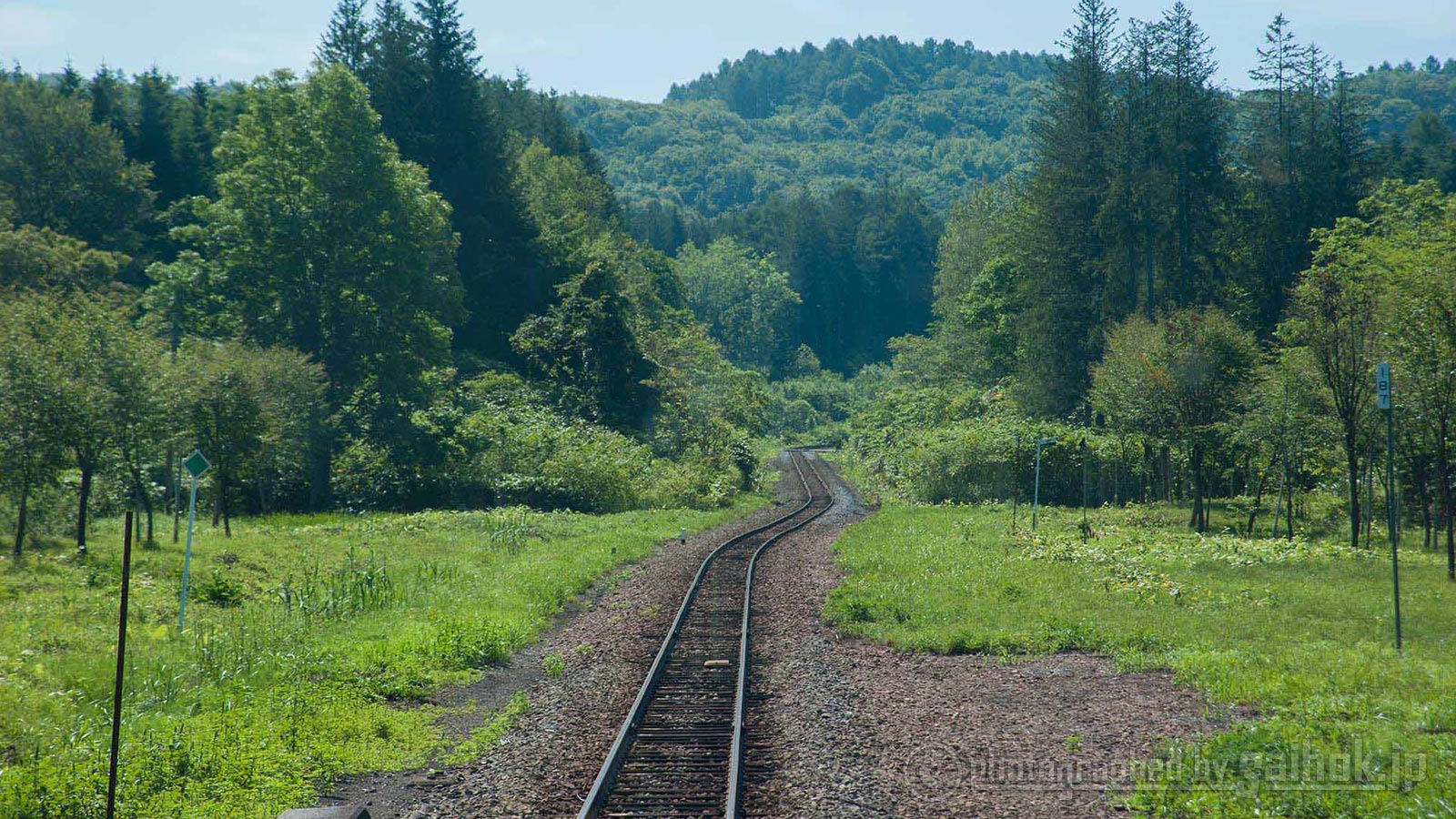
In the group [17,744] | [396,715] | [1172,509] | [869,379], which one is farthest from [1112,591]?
[869,379]

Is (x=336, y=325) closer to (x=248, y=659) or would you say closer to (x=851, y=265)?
(x=248, y=659)

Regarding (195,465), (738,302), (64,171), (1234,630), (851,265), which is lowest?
(1234,630)

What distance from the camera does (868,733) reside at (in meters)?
9.81

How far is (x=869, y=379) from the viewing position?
350 feet

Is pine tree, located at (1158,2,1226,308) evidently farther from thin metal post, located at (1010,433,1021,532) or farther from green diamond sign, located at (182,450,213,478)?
green diamond sign, located at (182,450,213,478)

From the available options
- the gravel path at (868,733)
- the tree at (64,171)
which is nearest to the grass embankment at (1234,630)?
the gravel path at (868,733)

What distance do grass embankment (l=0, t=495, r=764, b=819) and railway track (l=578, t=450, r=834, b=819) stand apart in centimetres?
185

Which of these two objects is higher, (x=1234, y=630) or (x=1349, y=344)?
(x=1349, y=344)

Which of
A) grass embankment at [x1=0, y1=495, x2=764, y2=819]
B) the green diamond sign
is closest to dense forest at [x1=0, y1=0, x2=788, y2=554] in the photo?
grass embankment at [x1=0, y1=495, x2=764, y2=819]

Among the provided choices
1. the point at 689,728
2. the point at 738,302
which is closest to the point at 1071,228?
the point at 689,728

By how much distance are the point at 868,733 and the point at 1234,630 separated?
7.45m

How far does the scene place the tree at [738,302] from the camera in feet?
378

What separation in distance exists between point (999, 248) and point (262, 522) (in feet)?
172

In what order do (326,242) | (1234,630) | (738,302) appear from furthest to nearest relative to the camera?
(738,302), (326,242), (1234,630)
